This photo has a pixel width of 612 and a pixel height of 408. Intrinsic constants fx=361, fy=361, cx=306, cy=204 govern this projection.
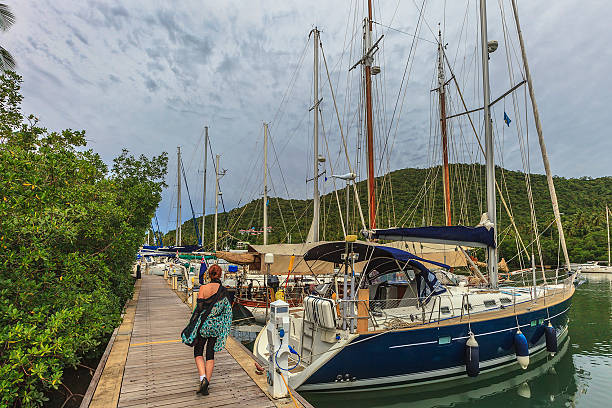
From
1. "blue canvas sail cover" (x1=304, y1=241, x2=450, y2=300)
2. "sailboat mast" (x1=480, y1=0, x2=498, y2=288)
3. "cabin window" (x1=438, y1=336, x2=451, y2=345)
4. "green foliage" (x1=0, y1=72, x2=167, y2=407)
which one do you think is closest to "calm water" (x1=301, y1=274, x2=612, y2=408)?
"cabin window" (x1=438, y1=336, x2=451, y2=345)

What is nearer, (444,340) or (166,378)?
(166,378)

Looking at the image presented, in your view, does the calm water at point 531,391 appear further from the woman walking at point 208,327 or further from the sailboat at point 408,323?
the woman walking at point 208,327

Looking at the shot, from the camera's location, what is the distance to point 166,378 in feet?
19.9

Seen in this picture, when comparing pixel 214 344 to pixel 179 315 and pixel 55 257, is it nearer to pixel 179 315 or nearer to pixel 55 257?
pixel 55 257

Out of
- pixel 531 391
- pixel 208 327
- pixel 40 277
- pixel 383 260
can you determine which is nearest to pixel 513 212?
pixel 531 391

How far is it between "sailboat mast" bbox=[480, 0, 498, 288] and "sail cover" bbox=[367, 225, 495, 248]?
0.78 m

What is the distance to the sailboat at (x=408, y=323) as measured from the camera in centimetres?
755

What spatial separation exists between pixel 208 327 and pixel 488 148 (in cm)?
1025

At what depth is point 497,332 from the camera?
9219mm

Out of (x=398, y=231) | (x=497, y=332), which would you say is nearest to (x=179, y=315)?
(x=398, y=231)

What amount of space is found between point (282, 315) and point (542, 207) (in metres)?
61.2

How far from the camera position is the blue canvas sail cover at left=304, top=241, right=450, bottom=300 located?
27.8 ft

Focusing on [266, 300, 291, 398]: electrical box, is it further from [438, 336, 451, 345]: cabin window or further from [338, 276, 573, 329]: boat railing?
[438, 336, 451, 345]: cabin window

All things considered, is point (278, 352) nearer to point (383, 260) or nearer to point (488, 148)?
point (383, 260)
